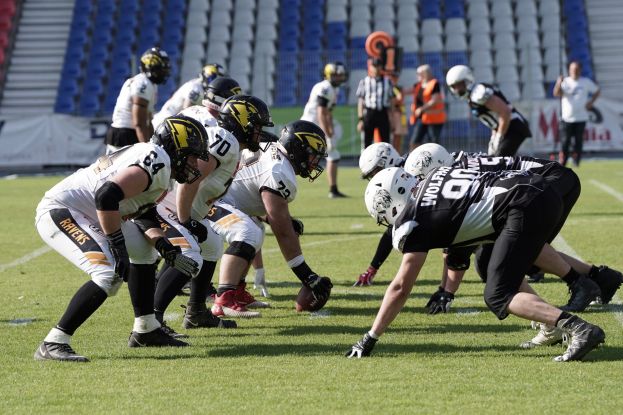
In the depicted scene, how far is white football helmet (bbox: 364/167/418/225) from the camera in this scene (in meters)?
5.64

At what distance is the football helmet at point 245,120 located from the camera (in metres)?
6.56

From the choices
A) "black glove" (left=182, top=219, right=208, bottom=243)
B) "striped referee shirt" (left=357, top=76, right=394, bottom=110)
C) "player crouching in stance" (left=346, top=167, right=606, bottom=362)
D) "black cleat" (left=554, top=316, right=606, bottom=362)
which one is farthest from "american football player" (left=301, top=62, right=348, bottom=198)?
"black cleat" (left=554, top=316, right=606, bottom=362)

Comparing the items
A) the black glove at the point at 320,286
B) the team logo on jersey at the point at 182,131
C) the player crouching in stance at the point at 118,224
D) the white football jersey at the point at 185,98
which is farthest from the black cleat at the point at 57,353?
the white football jersey at the point at 185,98

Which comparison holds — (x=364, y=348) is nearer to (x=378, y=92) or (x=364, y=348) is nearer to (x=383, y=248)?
(x=383, y=248)

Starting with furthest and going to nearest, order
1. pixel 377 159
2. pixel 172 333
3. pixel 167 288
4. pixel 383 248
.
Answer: pixel 383 248
pixel 377 159
pixel 167 288
pixel 172 333

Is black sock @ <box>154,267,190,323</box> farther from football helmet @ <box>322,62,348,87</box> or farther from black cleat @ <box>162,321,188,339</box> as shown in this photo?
football helmet @ <box>322,62,348,87</box>

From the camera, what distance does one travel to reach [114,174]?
18.0 feet

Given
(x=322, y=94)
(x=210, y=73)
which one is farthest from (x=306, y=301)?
(x=322, y=94)

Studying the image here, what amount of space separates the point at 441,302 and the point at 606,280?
1.07 m

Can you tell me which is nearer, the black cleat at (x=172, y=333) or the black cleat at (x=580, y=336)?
the black cleat at (x=580, y=336)

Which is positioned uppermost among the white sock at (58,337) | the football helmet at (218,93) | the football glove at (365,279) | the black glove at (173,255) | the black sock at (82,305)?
the football helmet at (218,93)

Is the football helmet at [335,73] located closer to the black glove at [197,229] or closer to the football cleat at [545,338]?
the black glove at [197,229]

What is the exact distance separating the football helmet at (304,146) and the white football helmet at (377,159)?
389mm

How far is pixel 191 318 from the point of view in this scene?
6629mm
